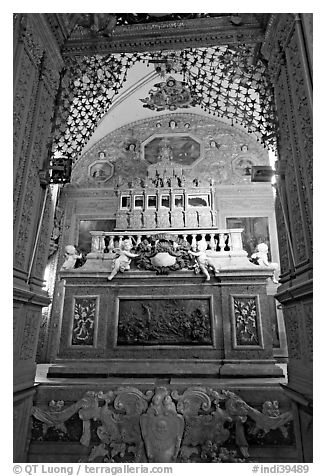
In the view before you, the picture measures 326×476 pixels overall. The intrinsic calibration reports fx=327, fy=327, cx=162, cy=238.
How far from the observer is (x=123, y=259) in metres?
5.01

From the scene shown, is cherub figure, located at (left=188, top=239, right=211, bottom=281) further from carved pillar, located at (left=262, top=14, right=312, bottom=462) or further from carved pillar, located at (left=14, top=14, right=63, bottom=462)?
carved pillar, located at (left=14, top=14, right=63, bottom=462)

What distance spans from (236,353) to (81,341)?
2112 millimetres

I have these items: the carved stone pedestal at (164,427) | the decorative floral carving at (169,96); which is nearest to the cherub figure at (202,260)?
the carved stone pedestal at (164,427)

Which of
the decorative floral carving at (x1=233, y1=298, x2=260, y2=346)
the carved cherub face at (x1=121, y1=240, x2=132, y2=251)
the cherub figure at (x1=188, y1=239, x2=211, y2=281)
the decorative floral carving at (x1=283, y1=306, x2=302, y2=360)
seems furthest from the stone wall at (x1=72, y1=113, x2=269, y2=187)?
the decorative floral carving at (x1=283, y1=306, x2=302, y2=360)

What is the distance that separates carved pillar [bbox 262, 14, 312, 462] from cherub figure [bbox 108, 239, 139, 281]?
2.54 meters

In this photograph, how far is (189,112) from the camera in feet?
32.8

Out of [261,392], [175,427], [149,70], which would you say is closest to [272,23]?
[261,392]

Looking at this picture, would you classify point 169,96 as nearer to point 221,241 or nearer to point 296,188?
point 221,241

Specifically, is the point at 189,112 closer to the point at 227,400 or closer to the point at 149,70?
the point at 149,70

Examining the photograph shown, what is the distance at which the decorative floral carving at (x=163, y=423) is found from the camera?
8.40 feet

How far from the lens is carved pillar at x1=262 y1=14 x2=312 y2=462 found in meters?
2.41

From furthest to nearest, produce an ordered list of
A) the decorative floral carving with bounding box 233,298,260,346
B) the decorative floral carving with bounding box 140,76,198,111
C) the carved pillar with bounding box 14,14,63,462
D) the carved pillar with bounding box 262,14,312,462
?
the decorative floral carving with bounding box 140,76,198,111 < the decorative floral carving with bounding box 233,298,260,346 < the carved pillar with bounding box 14,14,63,462 < the carved pillar with bounding box 262,14,312,462

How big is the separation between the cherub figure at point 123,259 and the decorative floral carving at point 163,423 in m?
2.26

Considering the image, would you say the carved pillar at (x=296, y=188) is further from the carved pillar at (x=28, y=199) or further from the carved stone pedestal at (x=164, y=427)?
the carved pillar at (x=28, y=199)
